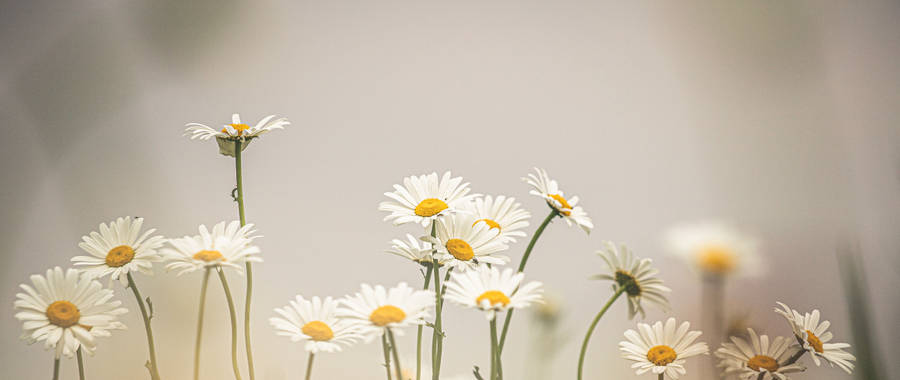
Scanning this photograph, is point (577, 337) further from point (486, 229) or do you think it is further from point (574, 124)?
point (486, 229)

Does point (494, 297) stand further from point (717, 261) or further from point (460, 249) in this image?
point (717, 261)

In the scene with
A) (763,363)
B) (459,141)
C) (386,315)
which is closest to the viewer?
(386,315)

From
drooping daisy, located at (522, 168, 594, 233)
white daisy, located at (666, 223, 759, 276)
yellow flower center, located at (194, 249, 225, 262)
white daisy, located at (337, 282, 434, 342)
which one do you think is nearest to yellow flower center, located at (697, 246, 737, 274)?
white daisy, located at (666, 223, 759, 276)

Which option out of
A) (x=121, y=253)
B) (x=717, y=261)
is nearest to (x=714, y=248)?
(x=717, y=261)

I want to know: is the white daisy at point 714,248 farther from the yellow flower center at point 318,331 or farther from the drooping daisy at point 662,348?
the yellow flower center at point 318,331

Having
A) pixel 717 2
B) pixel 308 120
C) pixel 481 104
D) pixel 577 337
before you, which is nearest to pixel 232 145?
pixel 308 120

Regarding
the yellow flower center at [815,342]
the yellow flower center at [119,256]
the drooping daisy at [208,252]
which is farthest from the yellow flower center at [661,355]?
the yellow flower center at [119,256]
